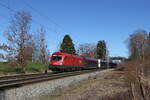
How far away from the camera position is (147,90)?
9.64 m

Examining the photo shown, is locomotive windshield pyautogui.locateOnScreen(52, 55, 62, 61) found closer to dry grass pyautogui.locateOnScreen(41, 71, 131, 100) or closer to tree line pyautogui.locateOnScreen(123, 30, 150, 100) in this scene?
tree line pyautogui.locateOnScreen(123, 30, 150, 100)

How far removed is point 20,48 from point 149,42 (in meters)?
46.7

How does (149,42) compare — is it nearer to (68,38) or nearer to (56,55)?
(68,38)

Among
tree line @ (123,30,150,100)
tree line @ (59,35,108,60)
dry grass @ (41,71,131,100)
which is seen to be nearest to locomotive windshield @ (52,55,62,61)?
tree line @ (123,30,150,100)

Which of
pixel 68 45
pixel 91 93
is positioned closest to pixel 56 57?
pixel 91 93

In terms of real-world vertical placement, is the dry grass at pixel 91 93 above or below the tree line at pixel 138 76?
below

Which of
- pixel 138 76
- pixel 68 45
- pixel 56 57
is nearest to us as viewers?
pixel 138 76

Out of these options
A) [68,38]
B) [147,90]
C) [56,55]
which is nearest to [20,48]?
[56,55]

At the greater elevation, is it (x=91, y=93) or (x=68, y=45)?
(x=68, y=45)

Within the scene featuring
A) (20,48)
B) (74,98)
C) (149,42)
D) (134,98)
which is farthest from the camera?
(149,42)

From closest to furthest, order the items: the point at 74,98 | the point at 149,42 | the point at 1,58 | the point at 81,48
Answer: the point at 74,98
the point at 1,58
the point at 149,42
the point at 81,48

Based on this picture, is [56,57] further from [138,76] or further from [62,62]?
[138,76]

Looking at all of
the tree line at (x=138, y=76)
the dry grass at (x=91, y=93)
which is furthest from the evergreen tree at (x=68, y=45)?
the dry grass at (x=91, y=93)

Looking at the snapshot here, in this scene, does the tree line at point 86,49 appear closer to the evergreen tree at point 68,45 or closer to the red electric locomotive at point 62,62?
the evergreen tree at point 68,45
